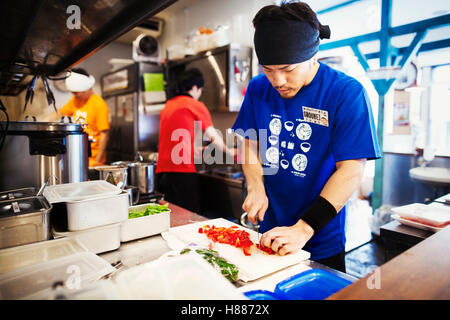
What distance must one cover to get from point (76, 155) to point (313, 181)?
1.45 meters

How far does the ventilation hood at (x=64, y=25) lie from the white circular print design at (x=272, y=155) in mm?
952

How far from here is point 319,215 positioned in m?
1.21

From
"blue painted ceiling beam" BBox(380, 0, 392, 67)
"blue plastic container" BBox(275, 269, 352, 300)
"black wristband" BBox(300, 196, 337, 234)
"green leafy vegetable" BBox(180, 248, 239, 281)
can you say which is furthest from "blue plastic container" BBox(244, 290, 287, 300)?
A: "blue painted ceiling beam" BBox(380, 0, 392, 67)

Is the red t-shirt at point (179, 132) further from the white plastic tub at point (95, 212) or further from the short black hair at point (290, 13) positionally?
the white plastic tub at point (95, 212)

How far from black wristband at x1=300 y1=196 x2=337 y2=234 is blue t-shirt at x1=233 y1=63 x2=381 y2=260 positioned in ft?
0.86

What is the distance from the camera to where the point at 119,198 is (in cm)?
118

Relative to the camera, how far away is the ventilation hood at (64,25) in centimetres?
104

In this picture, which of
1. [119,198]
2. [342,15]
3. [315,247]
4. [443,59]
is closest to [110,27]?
[119,198]

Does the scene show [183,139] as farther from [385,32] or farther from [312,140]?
[385,32]

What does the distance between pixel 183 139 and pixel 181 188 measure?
1.75ft

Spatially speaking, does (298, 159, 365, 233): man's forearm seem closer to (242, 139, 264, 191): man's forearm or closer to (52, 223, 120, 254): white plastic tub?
(242, 139, 264, 191): man's forearm

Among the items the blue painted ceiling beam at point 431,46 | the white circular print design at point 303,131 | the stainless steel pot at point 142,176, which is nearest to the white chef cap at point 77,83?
the stainless steel pot at point 142,176

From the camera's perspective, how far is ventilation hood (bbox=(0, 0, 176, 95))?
3.41 feet
